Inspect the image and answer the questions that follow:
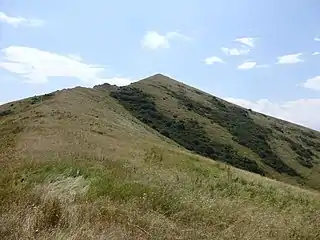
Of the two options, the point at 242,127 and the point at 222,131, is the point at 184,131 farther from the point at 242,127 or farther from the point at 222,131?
the point at 242,127

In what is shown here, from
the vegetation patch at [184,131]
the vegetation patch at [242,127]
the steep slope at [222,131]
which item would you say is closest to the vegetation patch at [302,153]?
the steep slope at [222,131]

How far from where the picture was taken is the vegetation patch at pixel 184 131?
67375 mm

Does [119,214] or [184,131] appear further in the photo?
[184,131]

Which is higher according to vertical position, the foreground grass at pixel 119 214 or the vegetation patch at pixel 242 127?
the vegetation patch at pixel 242 127

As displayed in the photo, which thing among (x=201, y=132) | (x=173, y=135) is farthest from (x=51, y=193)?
(x=201, y=132)

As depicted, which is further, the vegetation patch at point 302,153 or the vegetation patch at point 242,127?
the vegetation patch at point 302,153

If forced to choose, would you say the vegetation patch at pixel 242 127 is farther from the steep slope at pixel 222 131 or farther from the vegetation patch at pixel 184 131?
the vegetation patch at pixel 184 131

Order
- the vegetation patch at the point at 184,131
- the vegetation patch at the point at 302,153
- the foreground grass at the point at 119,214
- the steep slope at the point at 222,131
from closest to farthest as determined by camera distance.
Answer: the foreground grass at the point at 119,214
the vegetation patch at the point at 184,131
the steep slope at the point at 222,131
the vegetation patch at the point at 302,153

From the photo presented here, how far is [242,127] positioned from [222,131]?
1168 centimetres

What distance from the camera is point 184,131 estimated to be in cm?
7331

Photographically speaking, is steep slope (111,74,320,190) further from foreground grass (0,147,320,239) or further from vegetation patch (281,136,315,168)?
foreground grass (0,147,320,239)

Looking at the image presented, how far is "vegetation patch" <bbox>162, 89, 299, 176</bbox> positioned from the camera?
77287 millimetres

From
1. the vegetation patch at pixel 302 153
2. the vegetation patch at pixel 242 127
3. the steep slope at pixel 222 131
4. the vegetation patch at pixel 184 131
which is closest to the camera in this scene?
the vegetation patch at pixel 184 131

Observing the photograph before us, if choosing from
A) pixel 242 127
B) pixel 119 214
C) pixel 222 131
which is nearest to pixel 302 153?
pixel 242 127
